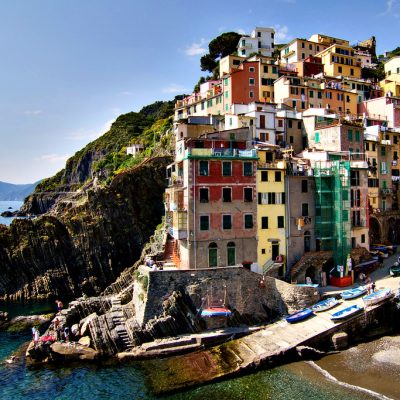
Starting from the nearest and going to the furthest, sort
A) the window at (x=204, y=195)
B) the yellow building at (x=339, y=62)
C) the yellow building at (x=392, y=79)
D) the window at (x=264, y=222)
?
1. the window at (x=204, y=195)
2. the window at (x=264, y=222)
3. the yellow building at (x=392, y=79)
4. the yellow building at (x=339, y=62)

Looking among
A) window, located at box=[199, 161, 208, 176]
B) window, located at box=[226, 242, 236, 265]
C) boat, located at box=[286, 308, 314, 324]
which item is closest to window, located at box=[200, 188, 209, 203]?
window, located at box=[199, 161, 208, 176]

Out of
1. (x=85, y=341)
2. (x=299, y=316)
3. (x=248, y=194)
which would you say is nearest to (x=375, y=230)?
(x=248, y=194)

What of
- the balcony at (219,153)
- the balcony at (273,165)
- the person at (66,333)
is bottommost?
the person at (66,333)

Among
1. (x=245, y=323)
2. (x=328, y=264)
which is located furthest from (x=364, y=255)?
(x=245, y=323)

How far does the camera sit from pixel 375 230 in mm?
54969

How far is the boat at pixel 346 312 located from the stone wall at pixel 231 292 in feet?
11.3

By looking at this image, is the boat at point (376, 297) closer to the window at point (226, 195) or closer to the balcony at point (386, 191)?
the window at point (226, 195)

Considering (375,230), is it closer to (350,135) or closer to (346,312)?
(350,135)

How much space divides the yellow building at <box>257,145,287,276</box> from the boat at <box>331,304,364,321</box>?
772cm

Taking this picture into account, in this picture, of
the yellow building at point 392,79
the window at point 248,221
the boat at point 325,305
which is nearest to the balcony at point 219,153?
the window at point 248,221

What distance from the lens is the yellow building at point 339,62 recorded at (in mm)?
79188

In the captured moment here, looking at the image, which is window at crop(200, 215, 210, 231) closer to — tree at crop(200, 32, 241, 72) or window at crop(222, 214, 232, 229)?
window at crop(222, 214, 232, 229)

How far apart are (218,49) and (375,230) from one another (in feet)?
197

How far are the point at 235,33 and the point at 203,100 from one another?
1282 inches
